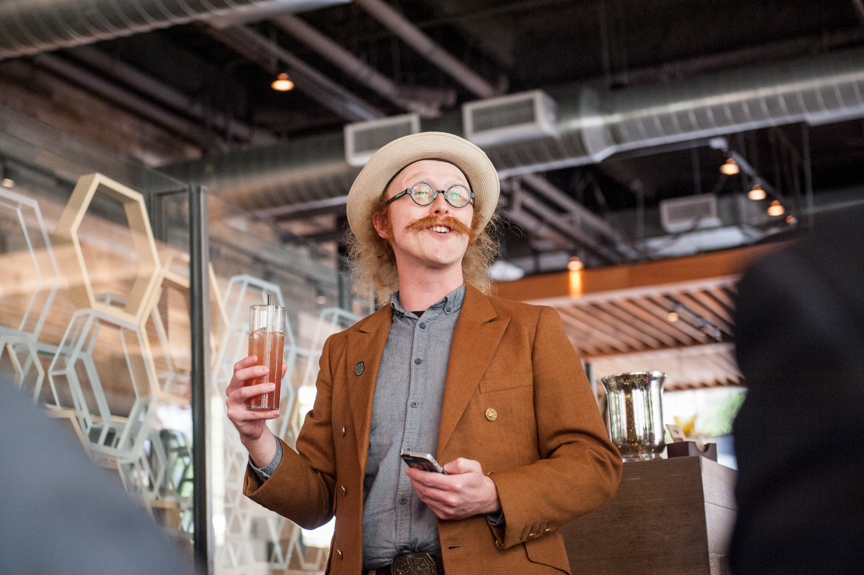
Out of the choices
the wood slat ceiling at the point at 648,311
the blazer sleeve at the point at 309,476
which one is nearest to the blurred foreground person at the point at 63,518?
the blazer sleeve at the point at 309,476

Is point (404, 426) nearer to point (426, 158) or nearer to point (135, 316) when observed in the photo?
point (426, 158)

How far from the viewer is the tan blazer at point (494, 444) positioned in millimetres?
1581

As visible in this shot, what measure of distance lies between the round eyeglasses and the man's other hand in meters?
0.66

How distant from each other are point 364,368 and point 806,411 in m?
1.29

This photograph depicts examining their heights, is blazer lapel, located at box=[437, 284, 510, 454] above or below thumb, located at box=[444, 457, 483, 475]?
above

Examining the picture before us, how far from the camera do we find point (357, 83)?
7.95m

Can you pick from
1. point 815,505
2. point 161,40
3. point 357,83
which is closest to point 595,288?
point 357,83

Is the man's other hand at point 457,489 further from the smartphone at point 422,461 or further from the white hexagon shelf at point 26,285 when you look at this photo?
the white hexagon shelf at point 26,285

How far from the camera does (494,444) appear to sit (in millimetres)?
1682

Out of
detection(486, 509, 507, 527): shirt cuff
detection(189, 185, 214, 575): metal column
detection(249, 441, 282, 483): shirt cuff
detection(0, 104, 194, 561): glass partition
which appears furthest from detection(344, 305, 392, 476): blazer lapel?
detection(189, 185, 214, 575): metal column

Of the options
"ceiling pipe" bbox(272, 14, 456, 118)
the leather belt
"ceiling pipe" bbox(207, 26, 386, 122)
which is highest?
"ceiling pipe" bbox(207, 26, 386, 122)

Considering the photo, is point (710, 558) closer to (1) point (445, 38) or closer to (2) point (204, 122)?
(1) point (445, 38)

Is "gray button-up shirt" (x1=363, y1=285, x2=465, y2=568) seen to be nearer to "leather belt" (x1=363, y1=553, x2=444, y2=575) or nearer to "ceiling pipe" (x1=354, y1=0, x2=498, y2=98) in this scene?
"leather belt" (x1=363, y1=553, x2=444, y2=575)

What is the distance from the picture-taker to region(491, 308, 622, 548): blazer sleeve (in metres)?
1.55
